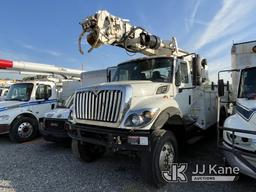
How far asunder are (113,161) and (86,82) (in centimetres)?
612

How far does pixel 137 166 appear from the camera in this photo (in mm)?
4926

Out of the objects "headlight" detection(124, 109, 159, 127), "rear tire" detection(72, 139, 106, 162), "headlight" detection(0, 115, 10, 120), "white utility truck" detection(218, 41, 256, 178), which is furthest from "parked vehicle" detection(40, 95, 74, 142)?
"white utility truck" detection(218, 41, 256, 178)

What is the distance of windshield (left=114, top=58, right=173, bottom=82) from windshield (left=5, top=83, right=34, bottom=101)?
4.55 metres

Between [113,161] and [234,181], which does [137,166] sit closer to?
[113,161]

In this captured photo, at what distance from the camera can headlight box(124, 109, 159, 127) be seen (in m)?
3.61

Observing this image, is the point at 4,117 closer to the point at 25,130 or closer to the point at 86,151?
the point at 25,130

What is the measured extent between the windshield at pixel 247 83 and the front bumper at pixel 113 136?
7.56 ft

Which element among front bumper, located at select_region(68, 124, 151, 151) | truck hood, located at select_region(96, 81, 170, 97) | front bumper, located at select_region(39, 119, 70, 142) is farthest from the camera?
front bumper, located at select_region(39, 119, 70, 142)

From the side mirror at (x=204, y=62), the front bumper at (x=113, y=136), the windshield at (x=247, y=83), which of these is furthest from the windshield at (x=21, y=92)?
the windshield at (x=247, y=83)

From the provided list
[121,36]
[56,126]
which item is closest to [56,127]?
[56,126]

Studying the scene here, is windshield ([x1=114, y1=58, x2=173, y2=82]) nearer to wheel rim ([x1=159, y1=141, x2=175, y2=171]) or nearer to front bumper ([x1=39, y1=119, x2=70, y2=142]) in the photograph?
wheel rim ([x1=159, y1=141, x2=175, y2=171])

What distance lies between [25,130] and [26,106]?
92 cm

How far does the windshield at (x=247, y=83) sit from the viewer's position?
14.1 ft

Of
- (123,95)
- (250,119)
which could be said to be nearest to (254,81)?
(250,119)
